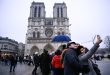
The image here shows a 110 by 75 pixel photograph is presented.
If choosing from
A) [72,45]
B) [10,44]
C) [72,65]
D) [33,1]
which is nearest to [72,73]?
[72,65]

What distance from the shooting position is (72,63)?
129 inches

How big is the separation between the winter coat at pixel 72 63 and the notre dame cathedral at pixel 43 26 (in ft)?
167

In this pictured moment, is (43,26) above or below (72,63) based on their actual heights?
above

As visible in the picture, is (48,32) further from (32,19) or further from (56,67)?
(56,67)

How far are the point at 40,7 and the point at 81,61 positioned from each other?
54.1m

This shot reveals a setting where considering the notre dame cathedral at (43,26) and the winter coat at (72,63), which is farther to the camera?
the notre dame cathedral at (43,26)

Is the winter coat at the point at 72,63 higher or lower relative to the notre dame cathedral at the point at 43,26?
lower

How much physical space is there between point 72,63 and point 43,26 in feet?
175

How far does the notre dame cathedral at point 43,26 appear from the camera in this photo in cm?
5444

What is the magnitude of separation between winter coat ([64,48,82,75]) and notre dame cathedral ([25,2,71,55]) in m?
50.8

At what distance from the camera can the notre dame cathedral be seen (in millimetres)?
54438

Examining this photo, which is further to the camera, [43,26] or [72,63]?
[43,26]

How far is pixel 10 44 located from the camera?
8644cm

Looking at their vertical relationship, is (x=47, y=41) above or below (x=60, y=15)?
below
